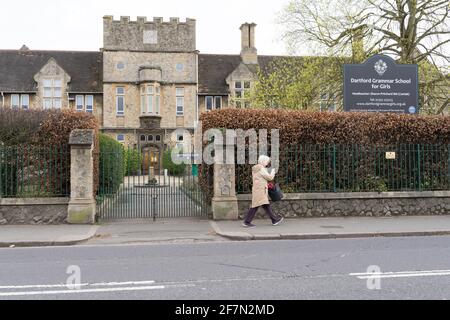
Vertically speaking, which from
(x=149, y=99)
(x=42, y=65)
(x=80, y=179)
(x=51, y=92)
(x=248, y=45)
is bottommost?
(x=80, y=179)

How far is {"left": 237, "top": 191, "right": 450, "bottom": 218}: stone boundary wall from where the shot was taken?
13742mm

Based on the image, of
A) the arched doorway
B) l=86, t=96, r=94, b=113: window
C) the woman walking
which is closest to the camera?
the woman walking

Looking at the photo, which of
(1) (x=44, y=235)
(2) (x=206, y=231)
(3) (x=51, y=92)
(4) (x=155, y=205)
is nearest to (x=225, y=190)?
(2) (x=206, y=231)

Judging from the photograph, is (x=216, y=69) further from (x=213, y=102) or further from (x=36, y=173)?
(x=36, y=173)

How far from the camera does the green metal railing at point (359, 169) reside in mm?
13883

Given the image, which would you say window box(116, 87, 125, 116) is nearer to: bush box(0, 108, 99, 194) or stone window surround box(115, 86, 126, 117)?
stone window surround box(115, 86, 126, 117)

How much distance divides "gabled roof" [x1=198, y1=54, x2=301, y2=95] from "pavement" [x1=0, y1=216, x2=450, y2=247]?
1214 inches

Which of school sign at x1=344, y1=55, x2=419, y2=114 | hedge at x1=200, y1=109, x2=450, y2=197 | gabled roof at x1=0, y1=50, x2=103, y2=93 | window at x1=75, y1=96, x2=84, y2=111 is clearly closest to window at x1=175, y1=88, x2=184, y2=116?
gabled roof at x1=0, y1=50, x2=103, y2=93

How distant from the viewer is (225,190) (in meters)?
13.3

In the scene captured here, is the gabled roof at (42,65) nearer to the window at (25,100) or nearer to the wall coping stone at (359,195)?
the window at (25,100)

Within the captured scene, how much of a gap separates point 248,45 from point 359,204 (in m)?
34.6

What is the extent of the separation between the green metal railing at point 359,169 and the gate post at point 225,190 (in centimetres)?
52

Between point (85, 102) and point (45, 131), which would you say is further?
point (85, 102)

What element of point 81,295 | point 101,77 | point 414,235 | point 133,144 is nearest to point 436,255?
point 414,235
